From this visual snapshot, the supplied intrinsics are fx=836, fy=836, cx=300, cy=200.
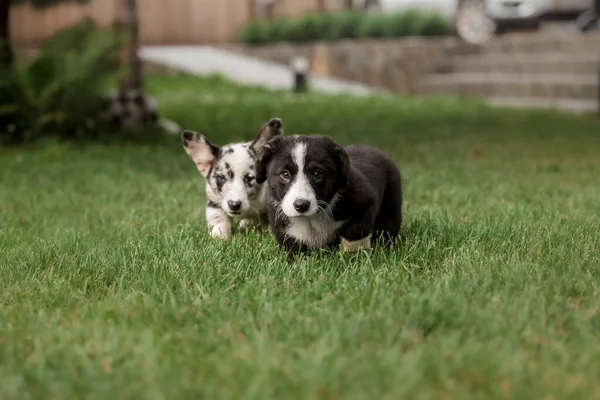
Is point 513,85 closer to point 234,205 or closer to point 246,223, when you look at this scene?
point 246,223

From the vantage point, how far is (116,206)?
610 cm

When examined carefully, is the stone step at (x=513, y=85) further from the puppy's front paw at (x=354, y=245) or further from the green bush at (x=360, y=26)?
the puppy's front paw at (x=354, y=245)

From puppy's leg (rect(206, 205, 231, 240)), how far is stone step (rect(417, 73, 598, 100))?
12.2 meters

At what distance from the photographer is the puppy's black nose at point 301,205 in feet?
12.3

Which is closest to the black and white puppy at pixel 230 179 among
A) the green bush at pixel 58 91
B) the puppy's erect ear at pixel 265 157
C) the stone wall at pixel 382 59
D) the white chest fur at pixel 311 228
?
the puppy's erect ear at pixel 265 157

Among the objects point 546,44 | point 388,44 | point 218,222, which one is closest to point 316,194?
point 218,222

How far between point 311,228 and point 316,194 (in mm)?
307

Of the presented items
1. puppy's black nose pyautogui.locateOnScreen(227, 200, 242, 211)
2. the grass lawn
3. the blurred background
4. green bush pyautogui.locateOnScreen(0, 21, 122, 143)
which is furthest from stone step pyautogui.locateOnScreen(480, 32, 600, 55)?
puppy's black nose pyautogui.locateOnScreen(227, 200, 242, 211)

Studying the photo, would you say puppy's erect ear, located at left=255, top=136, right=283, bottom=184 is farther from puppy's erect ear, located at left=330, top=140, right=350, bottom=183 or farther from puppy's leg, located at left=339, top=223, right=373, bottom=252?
puppy's leg, located at left=339, top=223, right=373, bottom=252

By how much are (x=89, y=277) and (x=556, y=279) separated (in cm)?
206

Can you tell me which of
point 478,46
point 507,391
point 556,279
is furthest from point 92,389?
point 478,46

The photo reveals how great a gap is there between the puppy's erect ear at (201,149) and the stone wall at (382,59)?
14055 millimetres

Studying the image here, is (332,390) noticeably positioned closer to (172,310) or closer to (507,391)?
(507,391)

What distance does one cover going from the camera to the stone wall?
18578 millimetres
